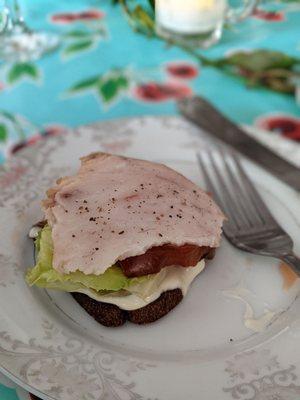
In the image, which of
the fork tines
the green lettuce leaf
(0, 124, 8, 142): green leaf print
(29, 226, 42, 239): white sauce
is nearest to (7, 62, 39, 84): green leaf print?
(0, 124, 8, 142): green leaf print

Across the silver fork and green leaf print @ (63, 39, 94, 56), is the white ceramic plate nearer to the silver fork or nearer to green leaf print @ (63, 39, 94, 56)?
the silver fork

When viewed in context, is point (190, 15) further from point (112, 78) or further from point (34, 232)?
point (34, 232)

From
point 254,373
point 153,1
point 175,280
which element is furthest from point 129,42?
point 254,373

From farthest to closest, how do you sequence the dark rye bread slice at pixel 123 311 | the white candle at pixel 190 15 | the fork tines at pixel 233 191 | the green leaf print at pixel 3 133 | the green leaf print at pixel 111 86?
the white candle at pixel 190 15 < the green leaf print at pixel 111 86 < the green leaf print at pixel 3 133 < the fork tines at pixel 233 191 < the dark rye bread slice at pixel 123 311

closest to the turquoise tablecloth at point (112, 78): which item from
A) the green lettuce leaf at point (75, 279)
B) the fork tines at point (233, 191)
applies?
the fork tines at point (233, 191)

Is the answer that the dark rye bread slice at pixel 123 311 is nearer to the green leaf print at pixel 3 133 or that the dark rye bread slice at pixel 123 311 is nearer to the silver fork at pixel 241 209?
the silver fork at pixel 241 209

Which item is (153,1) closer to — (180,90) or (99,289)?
(180,90)
